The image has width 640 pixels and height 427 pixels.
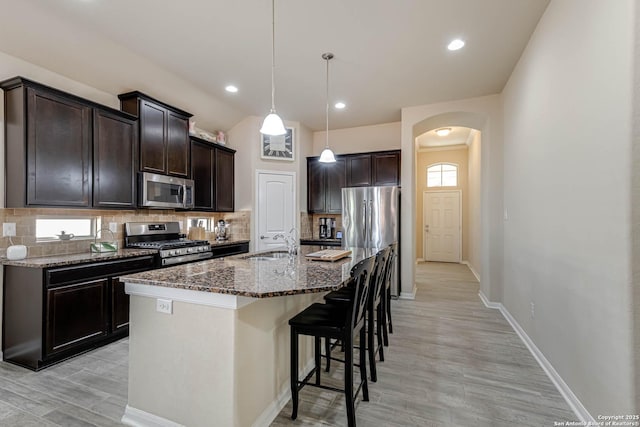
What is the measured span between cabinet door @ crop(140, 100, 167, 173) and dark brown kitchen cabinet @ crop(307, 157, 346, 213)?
8.59 ft

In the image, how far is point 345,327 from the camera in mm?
1820

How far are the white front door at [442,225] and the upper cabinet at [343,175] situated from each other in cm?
398

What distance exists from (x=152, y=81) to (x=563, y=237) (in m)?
4.45

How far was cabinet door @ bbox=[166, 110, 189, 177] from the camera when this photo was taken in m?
3.96

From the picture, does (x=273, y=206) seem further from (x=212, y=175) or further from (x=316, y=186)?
(x=212, y=175)

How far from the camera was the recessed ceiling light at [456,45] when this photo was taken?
9.75ft

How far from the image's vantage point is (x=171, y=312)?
176 centimetres

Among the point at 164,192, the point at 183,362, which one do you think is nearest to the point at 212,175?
the point at 164,192

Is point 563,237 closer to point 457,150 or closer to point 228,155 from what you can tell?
point 228,155

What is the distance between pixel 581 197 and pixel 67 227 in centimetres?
458

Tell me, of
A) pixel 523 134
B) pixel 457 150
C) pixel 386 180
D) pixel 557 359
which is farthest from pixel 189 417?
pixel 457 150

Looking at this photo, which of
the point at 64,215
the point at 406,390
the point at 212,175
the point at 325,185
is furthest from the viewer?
the point at 325,185

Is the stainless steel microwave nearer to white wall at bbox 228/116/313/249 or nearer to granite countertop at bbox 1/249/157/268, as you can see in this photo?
granite countertop at bbox 1/249/157/268

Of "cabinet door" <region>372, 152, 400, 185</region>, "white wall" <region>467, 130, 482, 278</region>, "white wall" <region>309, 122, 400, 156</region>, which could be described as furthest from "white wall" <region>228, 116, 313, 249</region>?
A: "white wall" <region>467, 130, 482, 278</region>
